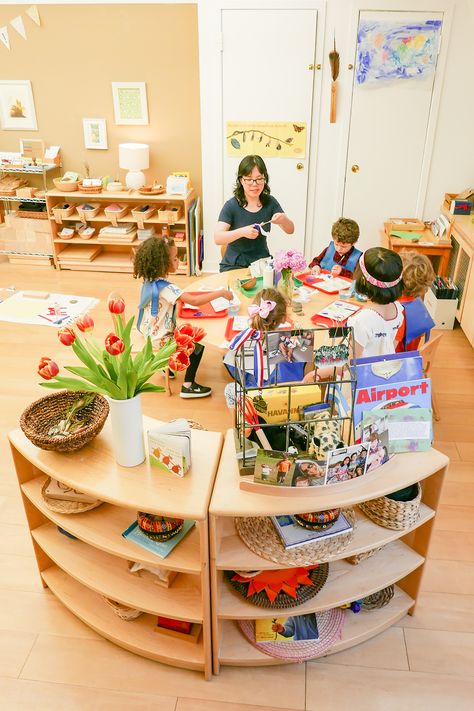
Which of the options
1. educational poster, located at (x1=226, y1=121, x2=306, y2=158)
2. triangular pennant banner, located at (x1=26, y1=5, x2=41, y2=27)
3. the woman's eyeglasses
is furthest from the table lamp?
the woman's eyeglasses

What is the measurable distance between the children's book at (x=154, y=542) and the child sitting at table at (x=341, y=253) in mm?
2189

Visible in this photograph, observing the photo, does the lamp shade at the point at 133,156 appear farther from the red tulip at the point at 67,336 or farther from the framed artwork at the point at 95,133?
the red tulip at the point at 67,336

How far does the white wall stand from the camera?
4.50 m

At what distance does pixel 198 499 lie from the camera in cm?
170

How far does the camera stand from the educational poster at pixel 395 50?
14.7 ft

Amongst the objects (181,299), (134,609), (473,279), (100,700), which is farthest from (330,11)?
(100,700)

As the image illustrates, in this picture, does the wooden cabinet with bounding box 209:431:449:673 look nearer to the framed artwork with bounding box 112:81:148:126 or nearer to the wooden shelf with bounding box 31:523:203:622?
the wooden shelf with bounding box 31:523:203:622

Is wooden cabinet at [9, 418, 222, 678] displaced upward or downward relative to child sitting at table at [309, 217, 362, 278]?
downward

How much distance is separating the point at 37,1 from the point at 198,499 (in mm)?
5056

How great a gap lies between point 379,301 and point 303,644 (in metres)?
1.36

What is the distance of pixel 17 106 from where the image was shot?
17.8 feet

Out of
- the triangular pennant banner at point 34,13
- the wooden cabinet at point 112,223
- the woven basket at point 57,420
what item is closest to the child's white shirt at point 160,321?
the woven basket at point 57,420

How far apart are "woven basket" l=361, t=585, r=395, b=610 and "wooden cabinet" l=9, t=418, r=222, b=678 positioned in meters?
0.64

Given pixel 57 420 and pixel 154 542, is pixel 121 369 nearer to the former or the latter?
pixel 57 420
